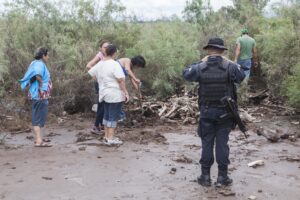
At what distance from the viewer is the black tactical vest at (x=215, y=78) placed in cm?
598

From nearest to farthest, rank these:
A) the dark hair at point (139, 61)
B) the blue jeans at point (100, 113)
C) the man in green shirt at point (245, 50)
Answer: the dark hair at point (139, 61) < the blue jeans at point (100, 113) < the man in green shirt at point (245, 50)

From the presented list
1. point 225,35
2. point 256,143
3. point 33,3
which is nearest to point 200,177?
point 256,143

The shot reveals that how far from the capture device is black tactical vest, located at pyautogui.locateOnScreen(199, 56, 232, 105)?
5984 millimetres

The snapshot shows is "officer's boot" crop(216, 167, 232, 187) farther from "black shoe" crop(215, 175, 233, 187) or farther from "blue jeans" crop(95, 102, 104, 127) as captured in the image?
"blue jeans" crop(95, 102, 104, 127)

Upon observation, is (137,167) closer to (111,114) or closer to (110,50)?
(111,114)

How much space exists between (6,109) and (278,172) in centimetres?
634

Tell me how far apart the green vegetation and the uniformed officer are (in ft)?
15.8

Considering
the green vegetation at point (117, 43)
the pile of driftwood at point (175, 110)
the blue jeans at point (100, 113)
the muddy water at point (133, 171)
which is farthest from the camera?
the green vegetation at point (117, 43)

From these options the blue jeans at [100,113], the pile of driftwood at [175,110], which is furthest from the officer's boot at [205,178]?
the pile of driftwood at [175,110]

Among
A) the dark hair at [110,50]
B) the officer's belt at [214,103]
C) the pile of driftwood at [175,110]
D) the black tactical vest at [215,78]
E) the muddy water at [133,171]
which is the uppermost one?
the dark hair at [110,50]

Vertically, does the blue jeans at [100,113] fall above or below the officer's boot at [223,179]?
above

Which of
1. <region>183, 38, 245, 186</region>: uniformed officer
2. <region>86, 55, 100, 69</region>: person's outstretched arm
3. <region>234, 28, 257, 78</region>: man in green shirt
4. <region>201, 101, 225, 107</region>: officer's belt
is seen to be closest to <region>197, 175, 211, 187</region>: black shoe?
<region>183, 38, 245, 186</region>: uniformed officer

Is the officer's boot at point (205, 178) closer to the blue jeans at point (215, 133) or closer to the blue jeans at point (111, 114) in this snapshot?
the blue jeans at point (215, 133)

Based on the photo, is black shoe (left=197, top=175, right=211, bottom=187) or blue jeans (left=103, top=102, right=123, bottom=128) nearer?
black shoe (left=197, top=175, right=211, bottom=187)
